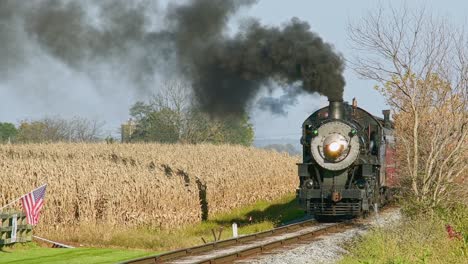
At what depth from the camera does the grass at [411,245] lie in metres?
17.5

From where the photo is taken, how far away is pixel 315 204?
2592 cm

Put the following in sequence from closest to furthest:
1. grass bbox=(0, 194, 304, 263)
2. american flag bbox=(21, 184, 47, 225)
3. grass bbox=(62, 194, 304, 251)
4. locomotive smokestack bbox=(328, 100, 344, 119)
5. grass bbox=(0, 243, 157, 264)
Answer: grass bbox=(0, 243, 157, 264), grass bbox=(0, 194, 304, 263), american flag bbox=(21, 184, 47, 225), grass bbox=(62, 194, 304, 251), locomotive smokestack bbox=(328, 100, 344, 119)

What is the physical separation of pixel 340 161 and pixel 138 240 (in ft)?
22.8

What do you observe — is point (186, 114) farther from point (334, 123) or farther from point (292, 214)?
point (334, 123)

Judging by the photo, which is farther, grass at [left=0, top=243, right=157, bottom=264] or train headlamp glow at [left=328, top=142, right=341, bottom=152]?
train headlamp glow at [left=328, top=142, right=341, bottom=152]

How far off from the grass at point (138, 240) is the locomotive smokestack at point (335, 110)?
5.18 meters

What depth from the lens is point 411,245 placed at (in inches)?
744

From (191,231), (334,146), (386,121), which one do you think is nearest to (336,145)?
(334,146)

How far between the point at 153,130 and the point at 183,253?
68.0 m

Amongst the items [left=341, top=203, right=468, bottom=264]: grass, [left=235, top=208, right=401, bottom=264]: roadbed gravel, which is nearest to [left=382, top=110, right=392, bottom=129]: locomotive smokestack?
[left=235, top=208, right=401, bottom=264]: roadbed gravel

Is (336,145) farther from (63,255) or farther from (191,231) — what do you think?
(63,255)

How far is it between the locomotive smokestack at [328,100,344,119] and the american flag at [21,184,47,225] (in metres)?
9.76

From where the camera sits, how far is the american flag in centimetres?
2020

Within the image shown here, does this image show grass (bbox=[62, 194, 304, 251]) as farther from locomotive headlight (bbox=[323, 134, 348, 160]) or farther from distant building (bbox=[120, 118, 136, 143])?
distant building (bbox=[120, 118, 136, 143])
